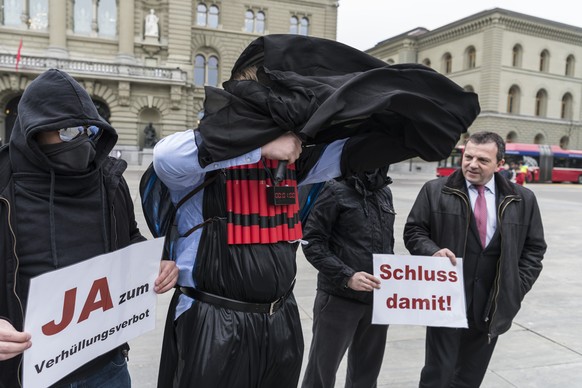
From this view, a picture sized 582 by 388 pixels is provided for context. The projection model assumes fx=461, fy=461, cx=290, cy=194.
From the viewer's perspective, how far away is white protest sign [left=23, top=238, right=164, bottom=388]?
1510mm

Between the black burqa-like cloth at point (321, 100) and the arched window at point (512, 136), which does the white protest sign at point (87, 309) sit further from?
the arched window at point (512, 136)

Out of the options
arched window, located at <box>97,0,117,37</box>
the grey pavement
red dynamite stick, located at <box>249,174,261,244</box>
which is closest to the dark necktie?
the grey pavement

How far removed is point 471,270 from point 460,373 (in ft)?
2.37

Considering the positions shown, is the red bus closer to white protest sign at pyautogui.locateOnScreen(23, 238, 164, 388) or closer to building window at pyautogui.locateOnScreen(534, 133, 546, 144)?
building window at pyautogui.locateOnScreen(534, 133, 546, 144)

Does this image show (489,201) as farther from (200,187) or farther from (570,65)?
(570,65)

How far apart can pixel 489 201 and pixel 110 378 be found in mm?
2470

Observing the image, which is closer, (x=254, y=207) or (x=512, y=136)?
(x=254, y=207)

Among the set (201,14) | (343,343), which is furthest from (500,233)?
(201,14)

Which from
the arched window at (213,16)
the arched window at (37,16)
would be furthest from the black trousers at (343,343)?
the arched window at (213,16)

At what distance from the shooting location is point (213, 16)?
39.4 meters

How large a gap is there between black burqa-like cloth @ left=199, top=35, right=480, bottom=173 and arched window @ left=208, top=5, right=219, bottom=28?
133 feet

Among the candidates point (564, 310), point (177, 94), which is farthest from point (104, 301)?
point (177, 94)

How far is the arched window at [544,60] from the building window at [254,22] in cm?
2881

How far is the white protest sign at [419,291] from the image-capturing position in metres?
2.90
